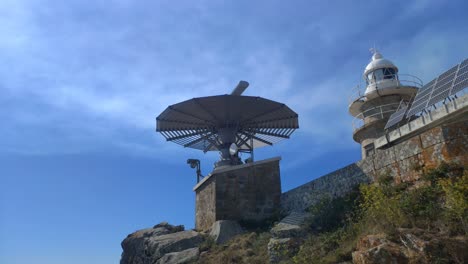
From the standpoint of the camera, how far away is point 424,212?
10.6 metres

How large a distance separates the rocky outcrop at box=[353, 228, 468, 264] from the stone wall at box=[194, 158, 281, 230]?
477 inches

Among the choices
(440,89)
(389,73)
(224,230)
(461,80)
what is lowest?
(224,230)

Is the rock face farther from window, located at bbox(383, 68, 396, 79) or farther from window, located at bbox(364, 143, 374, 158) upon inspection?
window, located at bbox(383, 68, 396, 79)

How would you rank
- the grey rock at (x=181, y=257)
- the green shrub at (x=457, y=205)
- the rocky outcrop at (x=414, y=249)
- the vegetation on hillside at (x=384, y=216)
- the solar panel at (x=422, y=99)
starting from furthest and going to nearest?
1. the grey rock at (x=181, y=257)
2. the solar panel at (x=422, y=99)
3. the vegetation on hillside at (x=384, y=216)
4. the green shrub at (x=457, y=205)
5. the rocky outcrop at (x=414, y=249)

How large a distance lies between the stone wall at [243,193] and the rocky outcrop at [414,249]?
39.8 ft

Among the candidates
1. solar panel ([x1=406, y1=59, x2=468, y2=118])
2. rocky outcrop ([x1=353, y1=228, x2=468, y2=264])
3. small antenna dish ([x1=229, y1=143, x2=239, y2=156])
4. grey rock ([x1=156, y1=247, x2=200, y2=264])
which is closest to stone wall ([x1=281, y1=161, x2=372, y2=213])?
solar panel ([x1=406, y1=59, x2=468, y2=118])

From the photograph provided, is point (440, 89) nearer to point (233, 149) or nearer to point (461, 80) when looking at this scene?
point (461, 80)

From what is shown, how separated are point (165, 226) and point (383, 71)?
17.8m

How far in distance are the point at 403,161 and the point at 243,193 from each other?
1001 centimetres

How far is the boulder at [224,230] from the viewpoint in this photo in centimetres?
1899

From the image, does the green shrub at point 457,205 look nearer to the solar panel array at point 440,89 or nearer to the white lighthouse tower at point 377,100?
the solar panel array at point 440,89

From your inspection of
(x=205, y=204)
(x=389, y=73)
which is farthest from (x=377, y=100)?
(x=205, y=204)

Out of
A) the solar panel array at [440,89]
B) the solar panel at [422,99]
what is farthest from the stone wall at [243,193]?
the solar panel at [422,99]

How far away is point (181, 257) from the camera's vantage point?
17.9 metres
